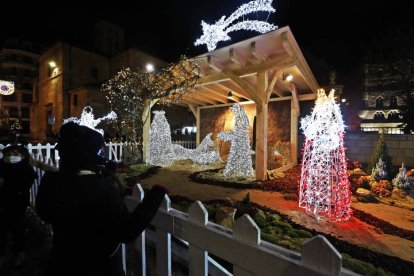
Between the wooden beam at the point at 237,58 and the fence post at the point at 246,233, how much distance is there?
626 centimetres

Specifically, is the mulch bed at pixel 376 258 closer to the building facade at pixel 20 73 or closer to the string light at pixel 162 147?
the string light at pixel 162 147

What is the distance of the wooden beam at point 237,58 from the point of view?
268 inches

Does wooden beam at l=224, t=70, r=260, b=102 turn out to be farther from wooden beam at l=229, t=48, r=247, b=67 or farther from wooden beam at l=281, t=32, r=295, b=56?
wooden beam at l=281, t=32, r=295, b=56

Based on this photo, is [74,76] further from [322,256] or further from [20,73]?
[20,73]

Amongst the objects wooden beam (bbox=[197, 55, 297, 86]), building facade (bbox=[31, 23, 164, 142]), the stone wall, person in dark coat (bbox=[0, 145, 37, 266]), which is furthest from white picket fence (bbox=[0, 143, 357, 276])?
building facade (bbox=[31, 23, 164, 142])

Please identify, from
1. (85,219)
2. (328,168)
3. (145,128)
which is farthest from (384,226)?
(145,128)

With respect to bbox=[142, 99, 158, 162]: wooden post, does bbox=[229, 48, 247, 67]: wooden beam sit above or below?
above

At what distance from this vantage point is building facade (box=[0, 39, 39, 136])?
42.6 metres

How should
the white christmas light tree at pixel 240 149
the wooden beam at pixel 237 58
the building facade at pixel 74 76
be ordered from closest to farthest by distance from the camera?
the wooden beam at pixel 237 58 < the white christmas light tree at pixel 240 149 < the building facade at pixel 74 76

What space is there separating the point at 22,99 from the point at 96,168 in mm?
56034

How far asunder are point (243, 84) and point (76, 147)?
6.48 meters

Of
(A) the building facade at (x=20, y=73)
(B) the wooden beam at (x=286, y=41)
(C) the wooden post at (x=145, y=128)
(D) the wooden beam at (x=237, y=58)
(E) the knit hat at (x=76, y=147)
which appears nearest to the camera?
(E) the knit hat at (x=76, y=147)

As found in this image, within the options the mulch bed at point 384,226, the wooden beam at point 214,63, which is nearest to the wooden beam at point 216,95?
the wooden beam at point 214,63

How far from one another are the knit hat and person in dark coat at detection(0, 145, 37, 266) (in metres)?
2.67
